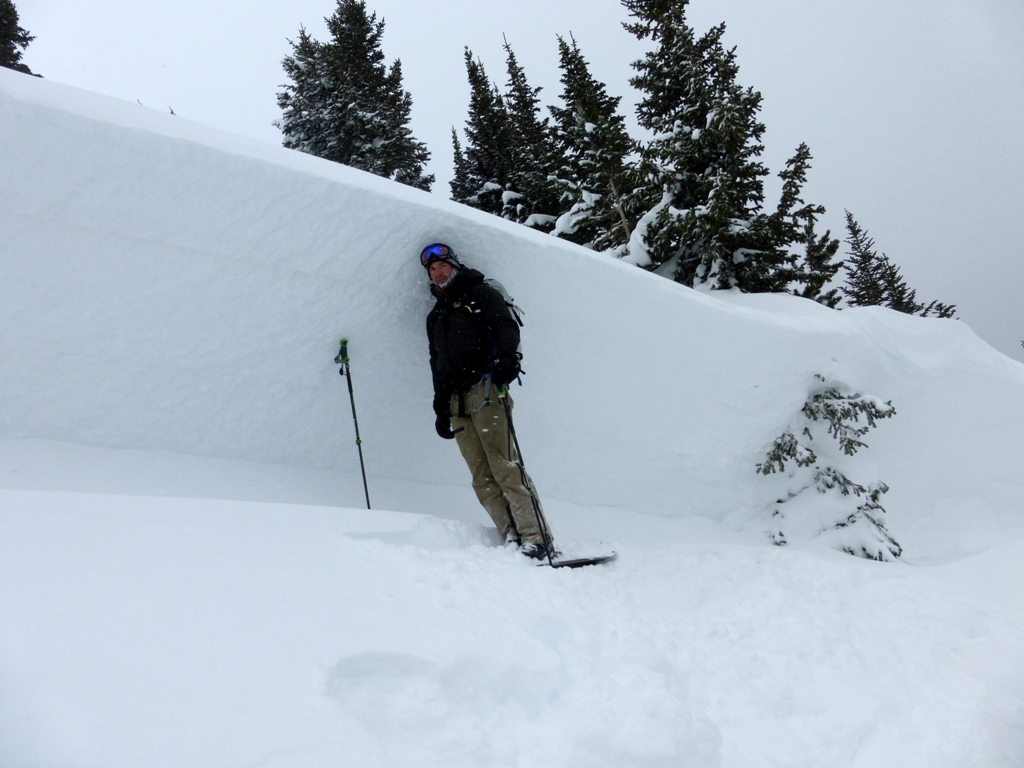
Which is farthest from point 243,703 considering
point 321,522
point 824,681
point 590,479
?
point 590,479

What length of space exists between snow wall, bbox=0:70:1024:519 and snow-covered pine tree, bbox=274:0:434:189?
1266 cm

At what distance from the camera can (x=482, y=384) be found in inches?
177

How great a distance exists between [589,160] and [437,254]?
12161mm

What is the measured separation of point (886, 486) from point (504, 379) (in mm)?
4864

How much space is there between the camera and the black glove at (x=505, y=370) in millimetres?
4340

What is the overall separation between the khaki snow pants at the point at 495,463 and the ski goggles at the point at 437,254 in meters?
1.16

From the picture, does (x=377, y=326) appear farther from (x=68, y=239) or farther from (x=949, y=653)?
(x=949, y=653)

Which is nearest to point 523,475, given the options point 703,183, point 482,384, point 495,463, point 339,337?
point 495,463

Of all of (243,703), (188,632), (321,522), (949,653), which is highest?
(321,522)

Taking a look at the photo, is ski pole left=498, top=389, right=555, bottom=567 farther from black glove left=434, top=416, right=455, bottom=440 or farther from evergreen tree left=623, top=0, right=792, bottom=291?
evergreen tree left=623, top=0, right=792, bottom=291

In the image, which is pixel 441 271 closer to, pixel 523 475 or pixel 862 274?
pixel 523 475

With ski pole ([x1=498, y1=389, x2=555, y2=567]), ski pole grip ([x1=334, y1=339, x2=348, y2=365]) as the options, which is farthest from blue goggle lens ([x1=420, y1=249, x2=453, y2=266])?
ski pole ([x1=498, y1=389, x2=555, y2=567])

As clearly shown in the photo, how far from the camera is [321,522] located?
11.9ft

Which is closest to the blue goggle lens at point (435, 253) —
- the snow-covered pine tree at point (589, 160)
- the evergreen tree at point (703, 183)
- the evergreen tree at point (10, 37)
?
the evergreen tree at point (703, 183)
